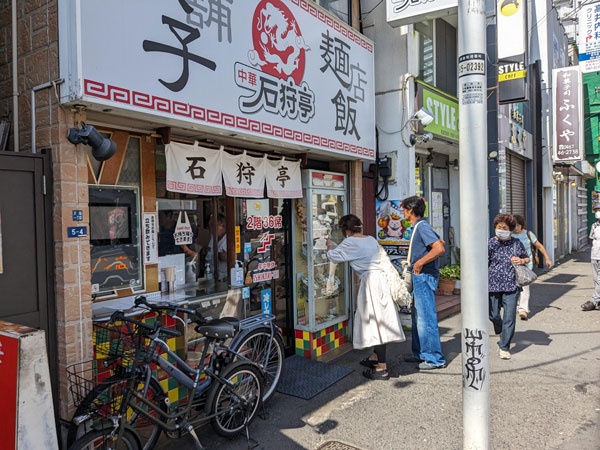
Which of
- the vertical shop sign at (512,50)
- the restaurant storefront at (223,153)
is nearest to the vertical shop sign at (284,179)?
the restaurant storefront at (223,153)

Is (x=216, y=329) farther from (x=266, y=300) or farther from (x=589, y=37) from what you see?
(x=589, y=37)

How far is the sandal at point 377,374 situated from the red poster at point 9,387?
394 cm

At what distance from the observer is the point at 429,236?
18.2 ft

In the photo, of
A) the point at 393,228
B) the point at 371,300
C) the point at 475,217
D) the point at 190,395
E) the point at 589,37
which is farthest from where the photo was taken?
the point at 589,37

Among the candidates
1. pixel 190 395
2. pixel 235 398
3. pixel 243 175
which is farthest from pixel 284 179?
pixel 190 395

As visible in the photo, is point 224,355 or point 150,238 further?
point 150,238

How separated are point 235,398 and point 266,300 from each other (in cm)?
199

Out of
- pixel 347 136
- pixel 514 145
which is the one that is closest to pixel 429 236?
pixel 347 136

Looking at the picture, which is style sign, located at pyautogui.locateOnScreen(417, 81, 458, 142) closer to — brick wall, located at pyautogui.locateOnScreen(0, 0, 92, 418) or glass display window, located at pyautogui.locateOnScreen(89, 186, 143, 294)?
glass display window, located at pyautogui.locateOnScreen(89, 186, 143, 294)

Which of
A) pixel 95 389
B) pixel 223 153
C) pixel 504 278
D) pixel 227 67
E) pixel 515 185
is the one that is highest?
pixel 227 67

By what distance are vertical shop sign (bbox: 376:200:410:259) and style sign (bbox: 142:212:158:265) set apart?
4.32m

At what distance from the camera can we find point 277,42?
508cm

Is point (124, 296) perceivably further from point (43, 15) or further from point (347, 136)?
point (347, 136)

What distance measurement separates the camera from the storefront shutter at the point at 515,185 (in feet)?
43.2
